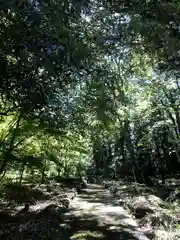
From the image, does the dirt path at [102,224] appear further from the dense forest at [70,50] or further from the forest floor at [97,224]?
the dense forest at [70,50]

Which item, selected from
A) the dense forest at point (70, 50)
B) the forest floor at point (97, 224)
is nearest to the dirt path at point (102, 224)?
the forest floor at point (97, 224)

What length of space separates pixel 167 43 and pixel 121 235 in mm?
4957

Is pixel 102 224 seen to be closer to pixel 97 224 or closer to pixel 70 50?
pixel 97 224

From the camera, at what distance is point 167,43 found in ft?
14.0

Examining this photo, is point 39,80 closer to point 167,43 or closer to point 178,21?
point 167,43

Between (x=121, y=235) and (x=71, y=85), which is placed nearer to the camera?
(x=71, y=85)

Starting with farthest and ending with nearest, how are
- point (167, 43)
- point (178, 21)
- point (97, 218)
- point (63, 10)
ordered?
point (97, 218) < point (178, 21) < point (167, 43) < point (63, 10)

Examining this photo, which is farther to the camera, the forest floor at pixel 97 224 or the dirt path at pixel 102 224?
the dirt path at pixel 102 224

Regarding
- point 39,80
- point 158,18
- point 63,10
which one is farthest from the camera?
point 158,18

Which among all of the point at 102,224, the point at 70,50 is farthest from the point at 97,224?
the point at 70,50

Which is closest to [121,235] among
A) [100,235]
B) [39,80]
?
[100,235]

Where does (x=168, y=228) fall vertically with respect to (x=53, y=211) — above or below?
below

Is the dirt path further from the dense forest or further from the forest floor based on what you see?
the dense forest

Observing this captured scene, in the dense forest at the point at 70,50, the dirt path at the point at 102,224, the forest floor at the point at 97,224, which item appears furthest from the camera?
the dirt path at the point at 102,224
